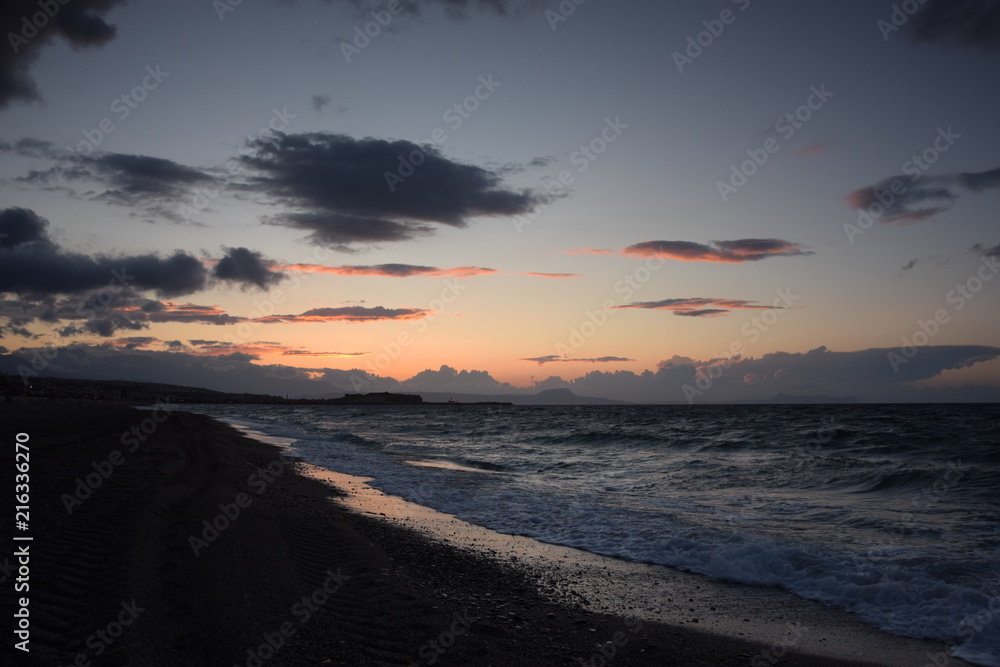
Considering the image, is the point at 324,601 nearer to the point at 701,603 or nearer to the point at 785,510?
the point at 701,603

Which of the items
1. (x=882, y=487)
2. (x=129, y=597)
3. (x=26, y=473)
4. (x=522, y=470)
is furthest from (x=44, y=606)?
(x=882, y=487)

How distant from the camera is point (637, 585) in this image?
8766mm

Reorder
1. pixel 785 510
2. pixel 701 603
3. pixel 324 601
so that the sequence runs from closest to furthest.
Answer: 1. pixel 324 601
2. pixel 701 603
3. pixel 785 510

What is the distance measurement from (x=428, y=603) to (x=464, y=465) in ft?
63.8

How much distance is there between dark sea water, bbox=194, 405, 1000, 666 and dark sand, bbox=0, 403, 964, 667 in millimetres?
1062

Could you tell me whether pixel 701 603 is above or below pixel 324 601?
below

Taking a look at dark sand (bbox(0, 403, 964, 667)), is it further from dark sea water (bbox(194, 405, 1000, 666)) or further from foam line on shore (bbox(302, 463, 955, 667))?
dark sea water (bbox(194, 405, 1000, 666))

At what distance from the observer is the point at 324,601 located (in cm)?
662

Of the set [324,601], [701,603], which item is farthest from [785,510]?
[324,601]

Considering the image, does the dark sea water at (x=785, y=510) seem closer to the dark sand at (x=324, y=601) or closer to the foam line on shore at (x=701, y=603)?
the foam line on shore at (x=701, y=603)

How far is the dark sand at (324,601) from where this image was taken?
204 inches

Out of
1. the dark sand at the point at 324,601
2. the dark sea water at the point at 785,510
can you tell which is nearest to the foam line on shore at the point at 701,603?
the dark sand at the point at 324,601

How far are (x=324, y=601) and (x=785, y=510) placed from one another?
13.1 meters

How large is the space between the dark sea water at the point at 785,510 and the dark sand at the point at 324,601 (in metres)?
1.06
